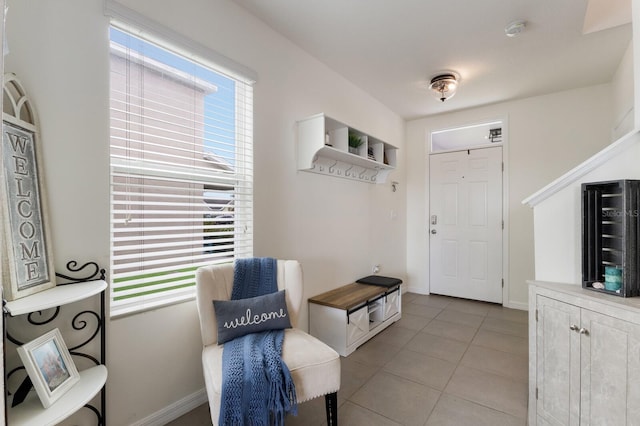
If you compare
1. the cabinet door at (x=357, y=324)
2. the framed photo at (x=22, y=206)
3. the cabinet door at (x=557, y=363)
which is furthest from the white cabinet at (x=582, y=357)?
the framed photo at (x=22, y=206)

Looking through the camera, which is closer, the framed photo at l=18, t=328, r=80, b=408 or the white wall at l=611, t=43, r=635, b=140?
the framed photo at l=18, t=328, r=80, b=408

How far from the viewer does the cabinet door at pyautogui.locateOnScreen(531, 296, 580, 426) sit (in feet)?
4.84

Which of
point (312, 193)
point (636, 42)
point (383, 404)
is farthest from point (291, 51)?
point (383, 404)

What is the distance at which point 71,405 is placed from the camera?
1.17m

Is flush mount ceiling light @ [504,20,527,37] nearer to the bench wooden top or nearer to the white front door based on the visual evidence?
the white front door

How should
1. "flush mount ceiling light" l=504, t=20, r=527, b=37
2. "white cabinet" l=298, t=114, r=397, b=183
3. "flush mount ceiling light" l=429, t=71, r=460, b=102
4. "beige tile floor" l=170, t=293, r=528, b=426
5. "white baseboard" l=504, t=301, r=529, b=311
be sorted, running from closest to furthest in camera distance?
"beige tile floor" l=170, t=293, r=528, b=426
"flush mount ceiling light" l=504, t=20, r=527, b=37
"white cabinet" l=298, t=114, r=397, b=183
"flush mount ceiling light" l=429, t=71, r=460, b=102
"white baseboard" l=504, t=301, r=529, b=311

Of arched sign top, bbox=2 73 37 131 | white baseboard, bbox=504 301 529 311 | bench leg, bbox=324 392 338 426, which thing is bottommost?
white baseboard, bbox=504 301 529 311

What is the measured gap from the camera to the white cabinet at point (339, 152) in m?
2.53

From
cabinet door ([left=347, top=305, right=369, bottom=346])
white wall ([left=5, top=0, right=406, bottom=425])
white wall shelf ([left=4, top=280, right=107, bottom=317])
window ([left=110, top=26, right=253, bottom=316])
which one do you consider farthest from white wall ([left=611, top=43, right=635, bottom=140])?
white wall shelf ([left=4, top=280, right=107, bottom=317])

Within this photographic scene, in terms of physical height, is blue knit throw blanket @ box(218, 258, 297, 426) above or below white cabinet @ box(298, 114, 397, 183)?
below

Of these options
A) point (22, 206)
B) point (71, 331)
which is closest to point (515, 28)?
point (22, 206)

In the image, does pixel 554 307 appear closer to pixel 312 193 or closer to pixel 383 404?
pixel 383 404

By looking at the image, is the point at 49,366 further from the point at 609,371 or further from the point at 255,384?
the point at 609,371

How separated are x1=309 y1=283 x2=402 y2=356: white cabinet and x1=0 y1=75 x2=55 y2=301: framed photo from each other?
1.87 meters
